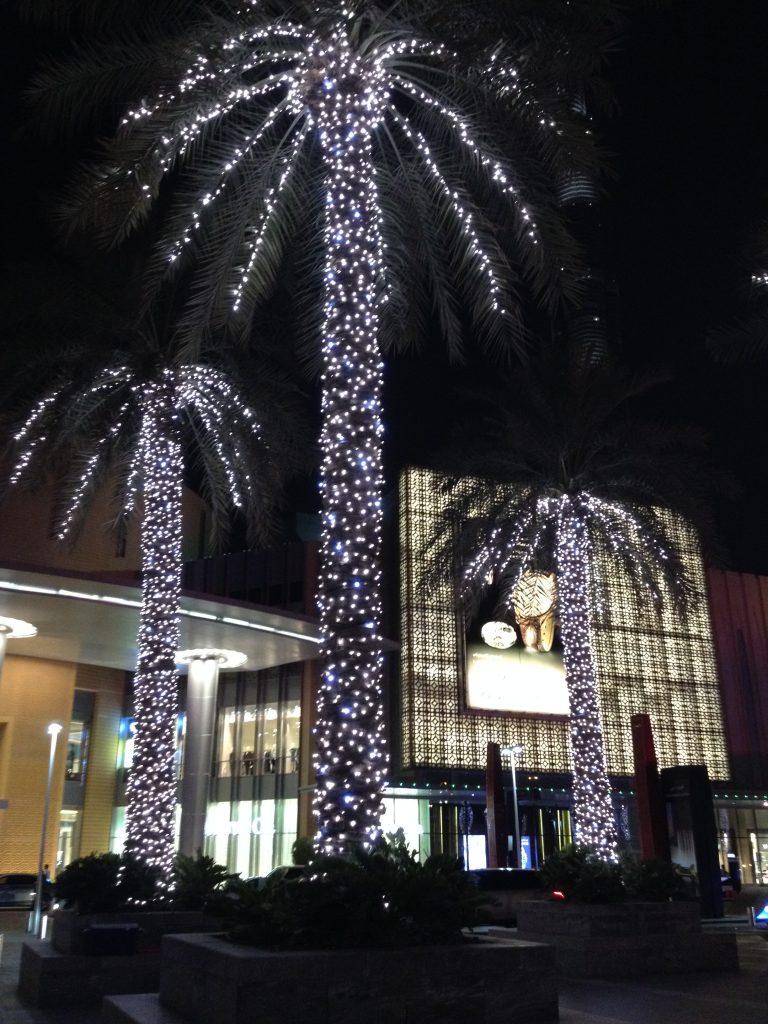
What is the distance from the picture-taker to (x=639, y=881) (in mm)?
15656

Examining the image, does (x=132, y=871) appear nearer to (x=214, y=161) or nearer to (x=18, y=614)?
(x=214, y=161)

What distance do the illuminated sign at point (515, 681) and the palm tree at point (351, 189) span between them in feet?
97.1

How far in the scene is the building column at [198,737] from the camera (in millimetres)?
28453

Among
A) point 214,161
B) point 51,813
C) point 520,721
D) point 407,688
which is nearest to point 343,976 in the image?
point 214,161

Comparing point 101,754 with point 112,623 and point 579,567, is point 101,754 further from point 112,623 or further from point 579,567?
point 579,567

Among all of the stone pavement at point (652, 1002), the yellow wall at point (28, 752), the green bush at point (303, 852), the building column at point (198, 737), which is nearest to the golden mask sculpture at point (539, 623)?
the building column at point (198, 737)

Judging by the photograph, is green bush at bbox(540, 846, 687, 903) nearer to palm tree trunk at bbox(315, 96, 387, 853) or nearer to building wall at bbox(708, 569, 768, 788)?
palm tree trunk at bbox(315, 96, 387, 853)

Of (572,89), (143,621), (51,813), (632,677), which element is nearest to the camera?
(572,89)

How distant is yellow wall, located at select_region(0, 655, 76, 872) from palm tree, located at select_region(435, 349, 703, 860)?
64.0 ft

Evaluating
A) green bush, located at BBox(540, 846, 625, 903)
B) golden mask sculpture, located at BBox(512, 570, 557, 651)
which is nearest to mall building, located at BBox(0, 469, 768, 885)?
golden mask sculpture, located at BBox(512, 570, 557, 651)

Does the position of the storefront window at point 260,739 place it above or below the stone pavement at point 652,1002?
above

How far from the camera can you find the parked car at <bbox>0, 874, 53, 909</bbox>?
31094mm

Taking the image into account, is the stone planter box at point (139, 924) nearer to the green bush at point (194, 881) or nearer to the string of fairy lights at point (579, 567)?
the green bush at point (194, 881)

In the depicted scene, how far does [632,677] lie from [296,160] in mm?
39357
